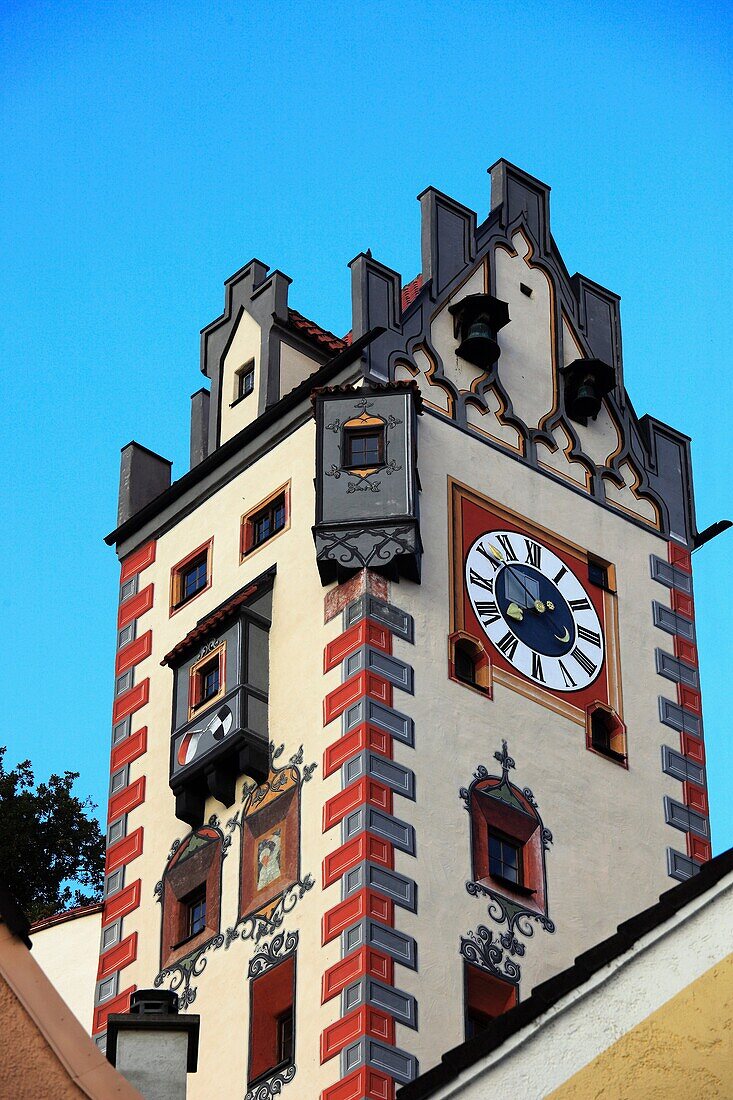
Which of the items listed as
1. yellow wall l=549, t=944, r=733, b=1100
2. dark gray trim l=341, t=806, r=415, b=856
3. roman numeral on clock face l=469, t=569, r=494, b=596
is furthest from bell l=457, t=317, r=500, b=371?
yellow wall l=549, t=944, r=733, b=1100

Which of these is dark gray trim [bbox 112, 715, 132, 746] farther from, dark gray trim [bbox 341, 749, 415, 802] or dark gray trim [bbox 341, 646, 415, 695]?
dark gray trim [bbox 341, 749, 415, 802]

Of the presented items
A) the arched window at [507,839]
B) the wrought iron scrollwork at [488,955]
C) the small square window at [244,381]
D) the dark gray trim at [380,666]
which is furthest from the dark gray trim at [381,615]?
the small square window at [244,381]

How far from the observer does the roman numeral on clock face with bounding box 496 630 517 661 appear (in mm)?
28266

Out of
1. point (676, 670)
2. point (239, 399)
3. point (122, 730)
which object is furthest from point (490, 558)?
point (122, 730)

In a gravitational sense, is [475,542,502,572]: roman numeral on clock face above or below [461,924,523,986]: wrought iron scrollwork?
above

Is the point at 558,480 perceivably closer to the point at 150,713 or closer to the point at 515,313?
the point at 515,313

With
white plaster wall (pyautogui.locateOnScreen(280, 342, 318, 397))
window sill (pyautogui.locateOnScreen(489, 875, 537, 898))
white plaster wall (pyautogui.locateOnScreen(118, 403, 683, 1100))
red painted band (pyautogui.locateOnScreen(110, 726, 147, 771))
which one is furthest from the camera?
white plaster wall (pyautogui.locateOnScreen(280, 342, 318, 397))

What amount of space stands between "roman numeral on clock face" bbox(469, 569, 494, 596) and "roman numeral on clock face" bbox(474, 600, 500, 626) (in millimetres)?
145

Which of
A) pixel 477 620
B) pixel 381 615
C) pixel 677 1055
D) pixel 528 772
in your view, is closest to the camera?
pixel 677 1055

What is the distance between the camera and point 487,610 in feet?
93.2

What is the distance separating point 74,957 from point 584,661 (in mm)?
6235

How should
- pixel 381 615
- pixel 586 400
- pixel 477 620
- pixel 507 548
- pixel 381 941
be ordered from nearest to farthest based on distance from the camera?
pixel 381 941, pixel 381 615, pixel 477 620, pixel 507 548, pixel 586 400

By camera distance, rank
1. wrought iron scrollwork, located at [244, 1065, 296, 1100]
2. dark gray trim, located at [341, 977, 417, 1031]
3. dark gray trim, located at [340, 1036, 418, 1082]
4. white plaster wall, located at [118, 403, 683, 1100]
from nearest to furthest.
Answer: dark gray trim, located at [340, 1036, 418, 1082] → dark gray trim, located at [341, 977, 417, 1031] → wrought iron scrollwork, located at [244, 1065, 296, 1100] → white plaster wall, located at [118, 403, 683, 1100]

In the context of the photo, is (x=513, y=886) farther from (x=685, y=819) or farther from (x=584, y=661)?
(x=584, y=661)
